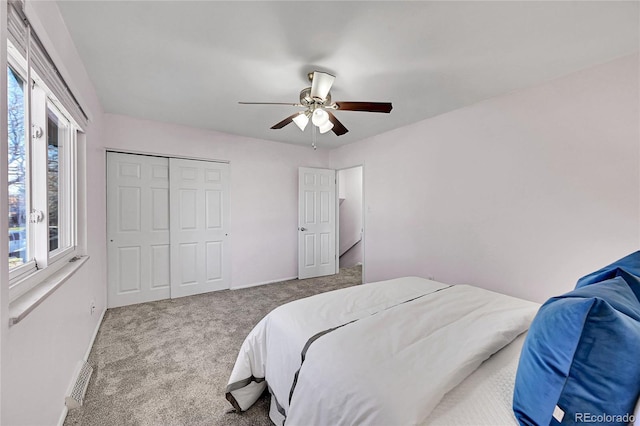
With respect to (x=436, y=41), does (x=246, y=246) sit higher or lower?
lower

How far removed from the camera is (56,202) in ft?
6.03

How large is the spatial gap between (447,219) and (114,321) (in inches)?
154

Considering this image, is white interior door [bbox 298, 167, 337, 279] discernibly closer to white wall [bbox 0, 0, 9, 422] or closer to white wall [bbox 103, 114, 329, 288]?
white wall [bbox 103, 114, 329, 288]

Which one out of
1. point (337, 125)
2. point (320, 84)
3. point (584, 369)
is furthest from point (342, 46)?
point (584, 369)

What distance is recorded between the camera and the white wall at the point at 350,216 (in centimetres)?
604

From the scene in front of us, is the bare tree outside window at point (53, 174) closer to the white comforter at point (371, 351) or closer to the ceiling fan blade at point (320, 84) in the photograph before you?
the white comforter at point (371, 351)

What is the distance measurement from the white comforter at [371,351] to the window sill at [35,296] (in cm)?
100

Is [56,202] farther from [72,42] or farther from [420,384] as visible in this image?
[420,384]

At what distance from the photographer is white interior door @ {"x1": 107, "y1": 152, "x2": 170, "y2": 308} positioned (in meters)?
3.17

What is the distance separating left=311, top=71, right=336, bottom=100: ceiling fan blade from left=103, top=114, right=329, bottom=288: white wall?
2.23 m

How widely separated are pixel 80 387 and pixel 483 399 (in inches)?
90.9

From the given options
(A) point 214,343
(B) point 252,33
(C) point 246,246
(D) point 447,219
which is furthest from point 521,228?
(C) point 246,246

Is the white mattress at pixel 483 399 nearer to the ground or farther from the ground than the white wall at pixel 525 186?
nearer to the ground

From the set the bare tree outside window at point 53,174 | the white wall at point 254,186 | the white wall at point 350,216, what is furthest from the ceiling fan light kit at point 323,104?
the white wall at point 350,216
